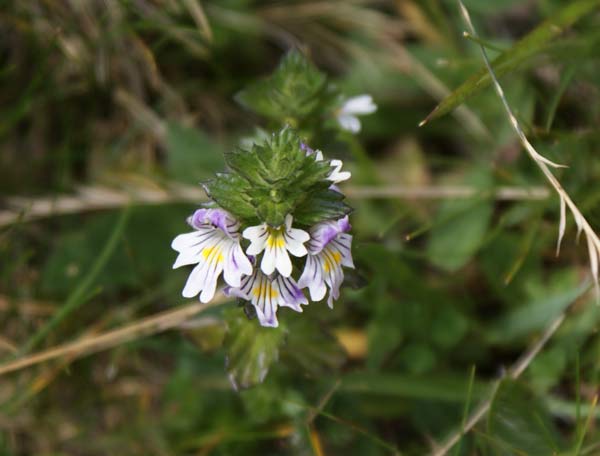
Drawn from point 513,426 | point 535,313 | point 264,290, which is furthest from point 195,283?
point 535,313

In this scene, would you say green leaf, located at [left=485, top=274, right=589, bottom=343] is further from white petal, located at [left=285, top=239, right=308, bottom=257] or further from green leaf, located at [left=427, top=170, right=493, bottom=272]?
white petal, located at [left=285, top=239, right=308, bottom=257]

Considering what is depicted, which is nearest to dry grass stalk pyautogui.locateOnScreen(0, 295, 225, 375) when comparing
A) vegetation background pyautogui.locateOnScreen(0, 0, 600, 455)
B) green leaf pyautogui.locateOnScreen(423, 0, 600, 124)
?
vegetation background pyautogui.locateOnScreen(0, 0, 600, 455)

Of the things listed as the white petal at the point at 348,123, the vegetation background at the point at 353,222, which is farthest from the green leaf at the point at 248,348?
the white petal at the point at 348,123

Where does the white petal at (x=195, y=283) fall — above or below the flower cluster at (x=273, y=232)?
below

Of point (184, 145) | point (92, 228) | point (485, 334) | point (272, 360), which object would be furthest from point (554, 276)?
point (92, 228)

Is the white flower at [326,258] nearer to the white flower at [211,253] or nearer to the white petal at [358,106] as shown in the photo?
the white flower at [211,253]

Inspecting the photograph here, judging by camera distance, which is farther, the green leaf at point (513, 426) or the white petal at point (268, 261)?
the green leaf at point (513, 426)
